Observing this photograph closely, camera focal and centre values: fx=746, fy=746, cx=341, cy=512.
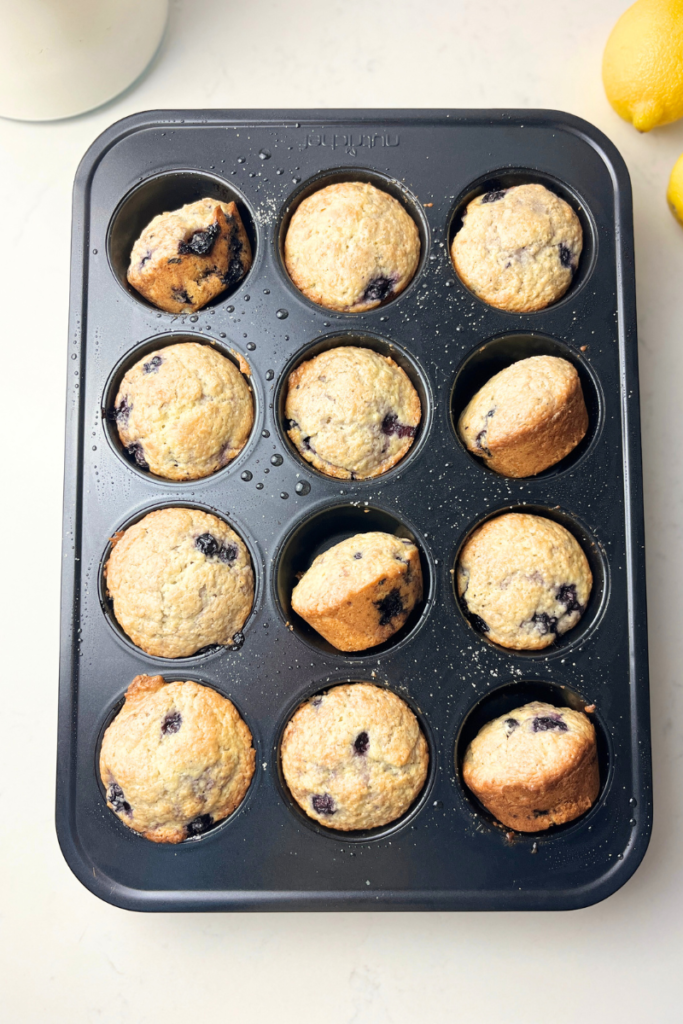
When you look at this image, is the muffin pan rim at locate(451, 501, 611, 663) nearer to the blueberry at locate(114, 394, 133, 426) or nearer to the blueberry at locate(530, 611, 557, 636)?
the blueberry at locate(530, 611, 557, 636)

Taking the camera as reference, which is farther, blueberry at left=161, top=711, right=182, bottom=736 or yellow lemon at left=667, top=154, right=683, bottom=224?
yellow lemon at left=667, top=154, right=683, bottom=224

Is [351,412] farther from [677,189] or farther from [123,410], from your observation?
[677,189]

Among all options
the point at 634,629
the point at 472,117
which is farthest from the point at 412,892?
the point at 472,117
